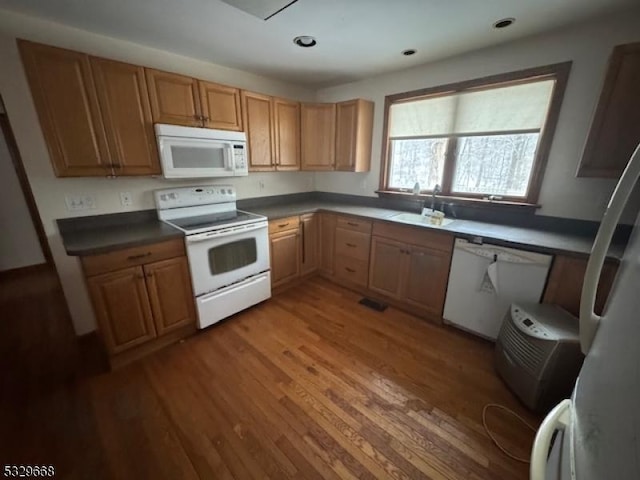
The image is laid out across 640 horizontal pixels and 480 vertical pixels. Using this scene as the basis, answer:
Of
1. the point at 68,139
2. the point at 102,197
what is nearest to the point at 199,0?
the point at 68,139

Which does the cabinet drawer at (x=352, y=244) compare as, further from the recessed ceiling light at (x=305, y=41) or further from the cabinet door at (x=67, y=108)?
the cabinet door at (x=67, y=108)

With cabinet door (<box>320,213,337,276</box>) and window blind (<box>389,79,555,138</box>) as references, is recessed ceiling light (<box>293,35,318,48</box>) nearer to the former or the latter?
window blind (<box>389,79,555,138</box>)

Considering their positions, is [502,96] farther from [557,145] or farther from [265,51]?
[265,51]

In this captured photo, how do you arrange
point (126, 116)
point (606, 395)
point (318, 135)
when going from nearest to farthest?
1. point (606, 395)
2. point (126, 116)
3. point (318, 135)

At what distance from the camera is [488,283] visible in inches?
80.0

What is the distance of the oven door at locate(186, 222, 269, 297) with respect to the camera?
2.13 meters

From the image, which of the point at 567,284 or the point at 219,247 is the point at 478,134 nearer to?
the point at 567,284

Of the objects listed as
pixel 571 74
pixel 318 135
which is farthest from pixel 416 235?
pixel 318 135

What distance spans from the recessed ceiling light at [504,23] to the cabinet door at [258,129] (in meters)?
1.99

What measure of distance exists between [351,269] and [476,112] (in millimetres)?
1953

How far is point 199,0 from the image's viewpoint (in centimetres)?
152

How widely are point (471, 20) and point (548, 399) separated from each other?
2442mm

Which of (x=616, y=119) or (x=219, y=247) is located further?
(x=219, y=247)

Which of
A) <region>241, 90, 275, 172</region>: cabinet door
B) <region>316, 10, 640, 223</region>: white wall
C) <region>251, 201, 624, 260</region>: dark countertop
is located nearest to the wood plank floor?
<region>251, 201, 624, 260</region>: dark countertop
